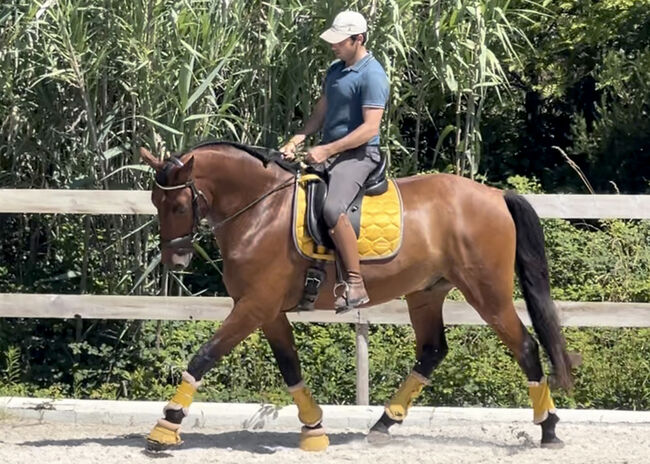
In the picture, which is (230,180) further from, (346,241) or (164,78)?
(164,78)

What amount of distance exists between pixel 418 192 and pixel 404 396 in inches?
45.6

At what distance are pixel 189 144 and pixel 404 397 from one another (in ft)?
7.65

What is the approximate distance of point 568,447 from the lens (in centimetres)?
655

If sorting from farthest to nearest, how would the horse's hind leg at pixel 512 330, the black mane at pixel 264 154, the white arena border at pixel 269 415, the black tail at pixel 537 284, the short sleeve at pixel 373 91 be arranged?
the white arena border at pixel 269 415, the black tail at pixel 537 284, the horse's hind leg at pixel 512 330, the black mane at pixel 264 154, the short sleeve at pixel 373 91

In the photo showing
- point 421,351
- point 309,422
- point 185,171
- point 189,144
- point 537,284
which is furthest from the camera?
point 189,144

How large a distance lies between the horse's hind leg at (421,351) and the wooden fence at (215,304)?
0.54 metres

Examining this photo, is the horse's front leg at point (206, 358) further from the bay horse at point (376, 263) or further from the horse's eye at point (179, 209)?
the horse's eye at point (179, 209)

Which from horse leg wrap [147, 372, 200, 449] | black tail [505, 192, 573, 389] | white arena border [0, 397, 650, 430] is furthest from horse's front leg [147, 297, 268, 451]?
black tail [505, 192, 573, 389]

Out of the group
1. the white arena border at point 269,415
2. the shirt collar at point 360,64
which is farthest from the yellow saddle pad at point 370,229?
the white arena border at point 269,415

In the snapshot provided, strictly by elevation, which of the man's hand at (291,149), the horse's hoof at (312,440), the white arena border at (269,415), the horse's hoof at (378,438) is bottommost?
the white arena border at (269,415)

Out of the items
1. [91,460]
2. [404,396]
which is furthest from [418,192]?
[91,460]

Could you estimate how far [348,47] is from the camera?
20.5 feet

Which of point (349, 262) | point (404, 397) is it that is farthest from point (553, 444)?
point (349, 262)

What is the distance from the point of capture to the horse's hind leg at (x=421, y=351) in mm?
6664
